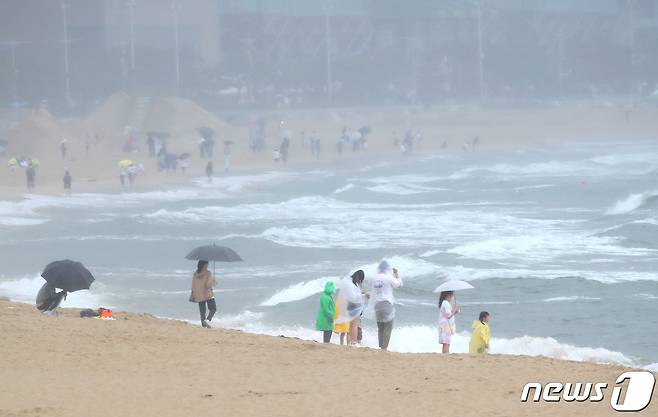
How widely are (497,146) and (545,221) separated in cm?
4364

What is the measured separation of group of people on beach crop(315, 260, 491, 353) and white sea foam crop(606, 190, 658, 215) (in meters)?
27.5

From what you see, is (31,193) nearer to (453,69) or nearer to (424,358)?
(424,358)

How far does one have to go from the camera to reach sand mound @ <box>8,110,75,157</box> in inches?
2356

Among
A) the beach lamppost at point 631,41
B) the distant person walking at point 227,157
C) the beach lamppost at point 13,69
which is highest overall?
the beach lamppost at point 631,41

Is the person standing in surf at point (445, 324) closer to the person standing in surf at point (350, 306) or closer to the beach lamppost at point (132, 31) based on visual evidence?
the person standing in surf at point (350, 306)

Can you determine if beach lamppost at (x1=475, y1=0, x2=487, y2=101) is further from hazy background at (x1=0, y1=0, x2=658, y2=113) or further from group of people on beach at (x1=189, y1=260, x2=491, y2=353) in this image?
group of people on beach at (x1=189, y1=260, x2=491, y2=353)

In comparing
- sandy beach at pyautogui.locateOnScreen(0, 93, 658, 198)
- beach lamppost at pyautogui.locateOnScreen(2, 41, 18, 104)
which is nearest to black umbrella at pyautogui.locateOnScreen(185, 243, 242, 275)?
sandy beach at pyautogui.locateOnScreen(0, 93, 658, 198)

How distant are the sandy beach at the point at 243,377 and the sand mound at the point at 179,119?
174 ft

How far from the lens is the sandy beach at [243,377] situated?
10602 millimetres

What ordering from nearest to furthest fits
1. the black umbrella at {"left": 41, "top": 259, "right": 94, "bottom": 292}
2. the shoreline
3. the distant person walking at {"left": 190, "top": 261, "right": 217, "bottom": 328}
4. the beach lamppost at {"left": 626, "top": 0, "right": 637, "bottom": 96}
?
1. the black umbrella at {"left": 41, "top": 259, "right": 94, "bottom": 292}
2. the distant person walking at {"left": 190, "top": 261, "right": 217, "bottom": 328}
3. the shoreline
4. the beach lamppost at {"left": 626, "top": 0, "right": 637, "bottom": 96}

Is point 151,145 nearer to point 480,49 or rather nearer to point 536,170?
point 536,170

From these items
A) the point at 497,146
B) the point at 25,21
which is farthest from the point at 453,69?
the point at 25,21

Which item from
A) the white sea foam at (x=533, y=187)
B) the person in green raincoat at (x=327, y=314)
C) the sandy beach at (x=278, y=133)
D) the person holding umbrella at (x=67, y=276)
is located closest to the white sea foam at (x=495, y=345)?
the person in green raincoat at (x=327, y=314)

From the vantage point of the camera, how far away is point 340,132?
3031 inches
